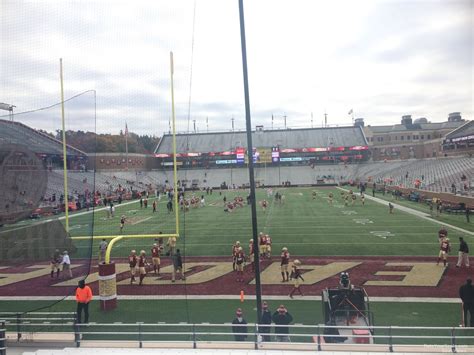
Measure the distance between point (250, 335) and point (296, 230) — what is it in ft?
44.8

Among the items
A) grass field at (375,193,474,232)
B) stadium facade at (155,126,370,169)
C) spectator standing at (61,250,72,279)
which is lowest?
grass field at (375,193,474,232)

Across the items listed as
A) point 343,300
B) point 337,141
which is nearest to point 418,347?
point 343,300

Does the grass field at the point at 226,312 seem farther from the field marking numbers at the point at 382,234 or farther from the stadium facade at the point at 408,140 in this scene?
the stadium facade at the point at 408,140

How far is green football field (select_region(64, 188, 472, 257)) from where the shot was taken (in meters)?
14.7

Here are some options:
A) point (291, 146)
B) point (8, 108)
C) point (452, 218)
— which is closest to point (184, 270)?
point (8, 108)

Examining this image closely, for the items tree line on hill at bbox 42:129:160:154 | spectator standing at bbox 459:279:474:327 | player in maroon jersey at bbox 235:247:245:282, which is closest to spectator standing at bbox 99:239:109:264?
tree line on hill at bbox 42:129:160:154

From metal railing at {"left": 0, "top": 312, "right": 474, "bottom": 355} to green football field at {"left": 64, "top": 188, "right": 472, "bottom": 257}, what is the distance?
7.13 ft

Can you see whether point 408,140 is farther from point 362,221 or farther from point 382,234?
point 382,234

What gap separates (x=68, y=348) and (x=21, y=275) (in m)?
4.06

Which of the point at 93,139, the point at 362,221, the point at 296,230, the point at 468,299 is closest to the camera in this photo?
the point at 468,299

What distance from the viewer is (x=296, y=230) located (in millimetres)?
19766

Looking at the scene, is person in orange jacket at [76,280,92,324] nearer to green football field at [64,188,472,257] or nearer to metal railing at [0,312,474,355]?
metal railing at [0,312,474,355]

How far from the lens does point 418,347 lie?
5.55 metres

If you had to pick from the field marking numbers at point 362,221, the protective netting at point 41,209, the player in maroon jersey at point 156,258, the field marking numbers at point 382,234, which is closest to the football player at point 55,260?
the protective netting at point 41,209
